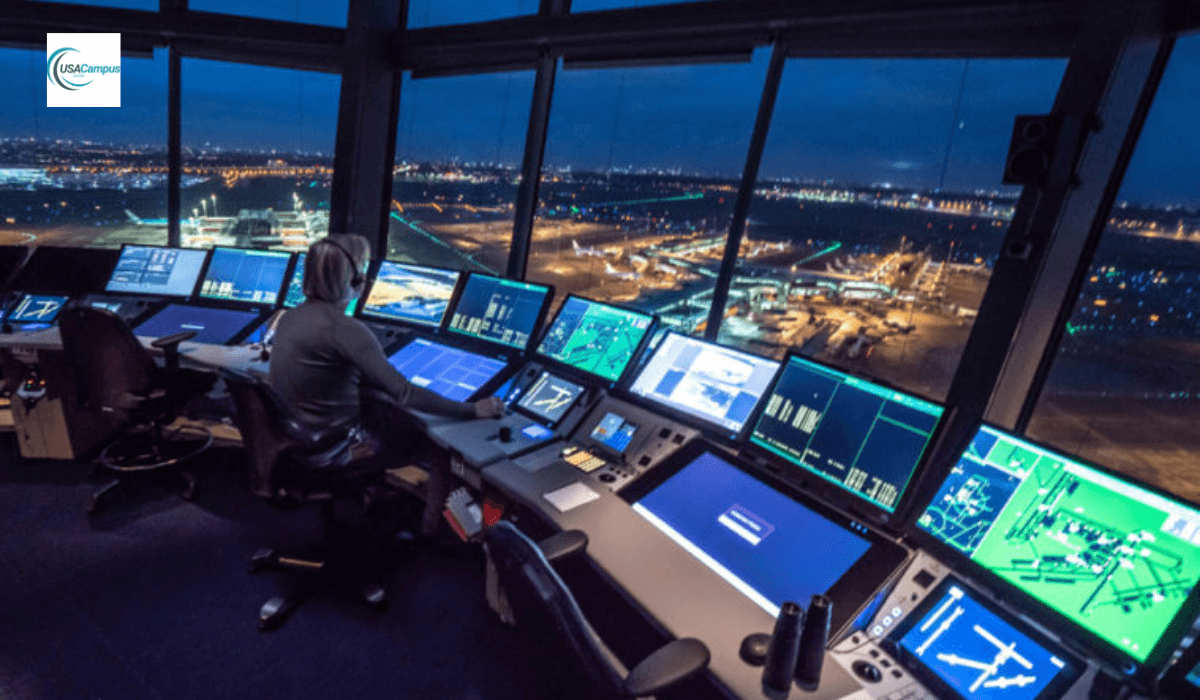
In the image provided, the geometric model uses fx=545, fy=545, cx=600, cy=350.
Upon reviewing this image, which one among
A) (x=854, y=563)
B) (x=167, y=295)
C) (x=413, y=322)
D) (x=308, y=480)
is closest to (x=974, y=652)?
(x=854, y=563)

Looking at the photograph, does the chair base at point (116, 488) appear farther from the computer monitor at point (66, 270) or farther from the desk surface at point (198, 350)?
the computer monitor at point (66, 270)

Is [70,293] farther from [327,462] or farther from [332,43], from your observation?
[327,462]

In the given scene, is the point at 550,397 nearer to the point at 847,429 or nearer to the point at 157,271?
the point at 847,429

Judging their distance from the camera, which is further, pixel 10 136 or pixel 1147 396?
pixel 10 136

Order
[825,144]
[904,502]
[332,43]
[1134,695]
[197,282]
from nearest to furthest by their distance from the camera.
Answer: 1. [1134,695]
2. [904,502]
3. [825,144]
4. [197,282]
5. [332,43]

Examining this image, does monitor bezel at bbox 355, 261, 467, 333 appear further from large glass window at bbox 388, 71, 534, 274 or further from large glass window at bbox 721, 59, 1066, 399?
large glass window at bbox 721, 59, 1066, 399

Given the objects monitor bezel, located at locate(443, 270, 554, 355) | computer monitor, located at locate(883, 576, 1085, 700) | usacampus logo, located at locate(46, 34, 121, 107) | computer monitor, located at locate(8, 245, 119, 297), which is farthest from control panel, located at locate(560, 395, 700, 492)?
usacampus logo, located at locate(46, 34, 121, 107)

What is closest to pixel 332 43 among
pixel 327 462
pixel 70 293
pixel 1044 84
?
pixel 70 293
